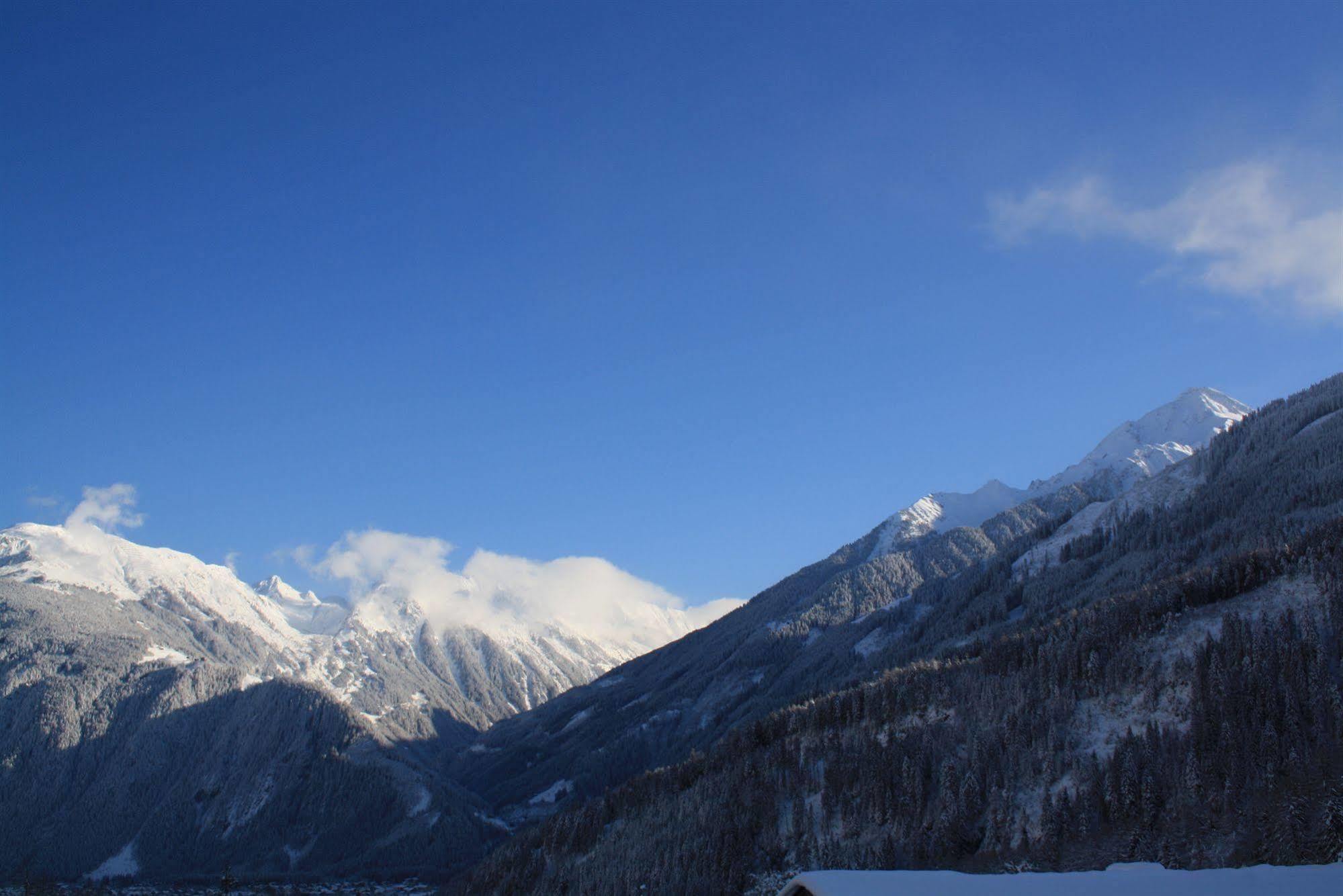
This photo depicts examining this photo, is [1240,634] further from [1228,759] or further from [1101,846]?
[1101,846]

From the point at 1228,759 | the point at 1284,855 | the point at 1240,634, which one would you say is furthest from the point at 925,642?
the point at 1284,855

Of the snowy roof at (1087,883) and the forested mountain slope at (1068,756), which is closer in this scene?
the snowy roof at (1087,883)

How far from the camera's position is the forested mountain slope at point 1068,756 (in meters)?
65.4

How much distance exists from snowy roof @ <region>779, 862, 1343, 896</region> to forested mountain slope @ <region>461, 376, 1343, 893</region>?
3356cm

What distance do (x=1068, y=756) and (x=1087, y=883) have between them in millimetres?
59066

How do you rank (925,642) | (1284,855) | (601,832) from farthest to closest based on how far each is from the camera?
(925,642), (601,832), (1284,855)

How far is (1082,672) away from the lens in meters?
92.0

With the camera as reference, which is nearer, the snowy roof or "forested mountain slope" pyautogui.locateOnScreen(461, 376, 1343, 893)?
the snowy roof

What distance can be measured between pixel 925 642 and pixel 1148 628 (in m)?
95.3

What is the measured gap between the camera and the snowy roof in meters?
26.2

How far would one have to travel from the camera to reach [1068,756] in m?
79.8

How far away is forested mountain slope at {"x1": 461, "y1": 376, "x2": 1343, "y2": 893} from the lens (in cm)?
6544

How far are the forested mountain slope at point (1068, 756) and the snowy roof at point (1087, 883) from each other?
3356 cm

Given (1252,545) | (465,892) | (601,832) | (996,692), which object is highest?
(1252,545)
